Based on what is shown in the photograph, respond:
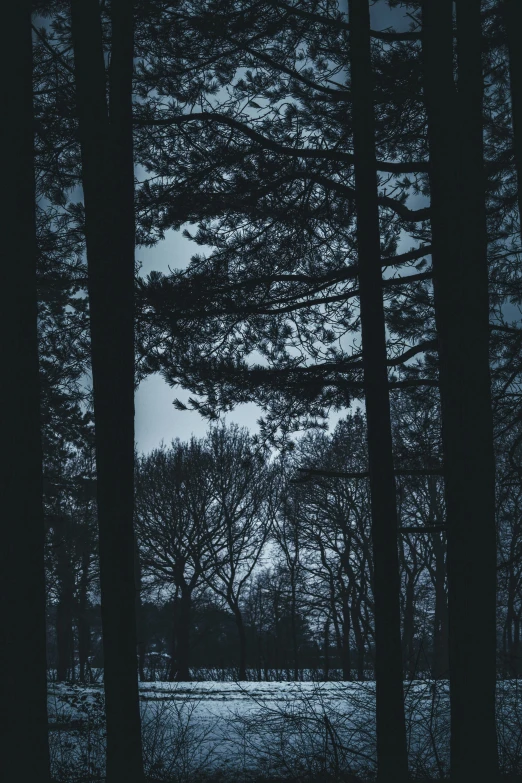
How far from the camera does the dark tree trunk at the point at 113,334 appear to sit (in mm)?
4383

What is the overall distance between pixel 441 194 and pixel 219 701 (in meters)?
9.88

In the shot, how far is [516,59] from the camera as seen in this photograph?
18.2 ft

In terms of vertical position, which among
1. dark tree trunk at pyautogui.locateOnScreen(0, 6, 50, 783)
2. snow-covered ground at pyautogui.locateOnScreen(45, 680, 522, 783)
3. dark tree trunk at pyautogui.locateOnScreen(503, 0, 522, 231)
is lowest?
snow-covered ground at pyautogui.locateOnScreen(45, 680, 522, 783)

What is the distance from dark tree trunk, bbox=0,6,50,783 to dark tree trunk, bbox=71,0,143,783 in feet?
2.34

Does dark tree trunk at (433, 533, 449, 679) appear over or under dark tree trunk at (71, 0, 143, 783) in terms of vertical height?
under

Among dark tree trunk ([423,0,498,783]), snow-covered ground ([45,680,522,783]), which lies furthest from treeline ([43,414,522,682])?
dark tree trunk ([423,0,498,783])

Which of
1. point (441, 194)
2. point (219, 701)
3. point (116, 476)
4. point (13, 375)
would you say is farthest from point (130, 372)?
point (219, 701)

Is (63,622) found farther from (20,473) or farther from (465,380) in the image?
(465,380)

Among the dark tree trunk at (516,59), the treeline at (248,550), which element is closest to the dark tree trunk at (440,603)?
the treeline at (248,550)

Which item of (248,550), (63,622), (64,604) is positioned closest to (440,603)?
(248,550)

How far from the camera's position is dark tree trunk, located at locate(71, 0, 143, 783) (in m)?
4.38

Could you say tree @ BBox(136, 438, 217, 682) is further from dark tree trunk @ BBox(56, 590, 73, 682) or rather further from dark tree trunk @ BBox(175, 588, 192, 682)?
dark tree trunk @ BBox(56, 590, 73, 682)

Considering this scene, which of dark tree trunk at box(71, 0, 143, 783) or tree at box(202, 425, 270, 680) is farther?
tree at box(202, 425, 270, 680)

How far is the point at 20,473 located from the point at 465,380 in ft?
9.91
